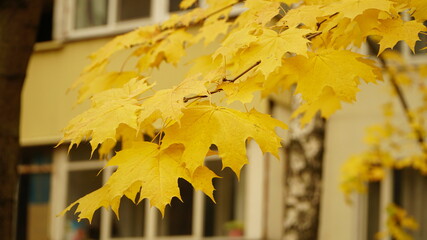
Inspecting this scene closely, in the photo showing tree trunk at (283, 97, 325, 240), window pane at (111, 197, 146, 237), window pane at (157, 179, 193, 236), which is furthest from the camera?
window pane at (111, 197, 146, 237)

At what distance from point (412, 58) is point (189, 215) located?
3.75 metres

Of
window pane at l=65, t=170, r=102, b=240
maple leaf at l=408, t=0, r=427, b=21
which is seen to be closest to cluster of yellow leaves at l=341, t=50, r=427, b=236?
window pane at l=65, t=170, r=102, b=240

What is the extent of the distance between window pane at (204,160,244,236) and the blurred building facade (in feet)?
0.04

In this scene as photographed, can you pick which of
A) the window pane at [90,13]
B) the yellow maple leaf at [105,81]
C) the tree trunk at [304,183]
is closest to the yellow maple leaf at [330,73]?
the yellow maple leaf at [105,81]

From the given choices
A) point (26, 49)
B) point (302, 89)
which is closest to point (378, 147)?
point (26, 49)

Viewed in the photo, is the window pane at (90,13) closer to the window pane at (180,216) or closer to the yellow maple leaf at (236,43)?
the window pane at (180,216)

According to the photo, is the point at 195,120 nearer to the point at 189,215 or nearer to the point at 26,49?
the point at 26,49

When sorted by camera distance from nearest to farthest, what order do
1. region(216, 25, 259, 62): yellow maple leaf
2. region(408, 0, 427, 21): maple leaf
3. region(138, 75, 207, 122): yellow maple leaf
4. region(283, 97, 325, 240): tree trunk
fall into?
region(138, 75, 207, 122): yellow maple leaf
region(216, 25, 259, 62): yellow maple leaf
region(408, 0, 427, 21): maple leaf
region(283, 97, 325, 240): tree trunk

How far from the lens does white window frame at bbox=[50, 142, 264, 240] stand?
9.27 metres

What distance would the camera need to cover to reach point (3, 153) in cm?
424

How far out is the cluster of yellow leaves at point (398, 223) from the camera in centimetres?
916

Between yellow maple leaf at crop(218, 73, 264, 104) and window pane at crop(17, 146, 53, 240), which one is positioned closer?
yellow maple leaf at crop(218, 73, 264, 104)

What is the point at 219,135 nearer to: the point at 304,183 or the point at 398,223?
the point at 304,183

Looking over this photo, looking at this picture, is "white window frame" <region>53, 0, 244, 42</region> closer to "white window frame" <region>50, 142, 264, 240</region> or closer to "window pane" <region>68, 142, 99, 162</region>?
"window pane" <region>68, 142, 99, 162</region>
